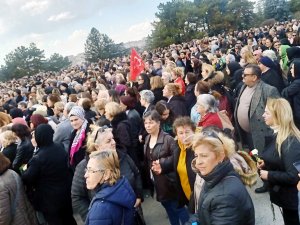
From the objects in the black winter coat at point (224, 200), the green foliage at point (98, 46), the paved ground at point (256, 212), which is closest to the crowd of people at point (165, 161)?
the black winter coat at point (224, 200)

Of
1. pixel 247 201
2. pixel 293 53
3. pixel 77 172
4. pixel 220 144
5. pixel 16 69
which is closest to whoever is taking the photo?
pixel 247 201

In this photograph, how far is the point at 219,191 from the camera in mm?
2441

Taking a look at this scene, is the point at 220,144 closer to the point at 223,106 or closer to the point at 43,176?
the point at 43,176

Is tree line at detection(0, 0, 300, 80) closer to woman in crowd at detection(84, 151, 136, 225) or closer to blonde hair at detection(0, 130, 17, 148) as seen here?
blonde hair at detection(0, 130, 17, 148)

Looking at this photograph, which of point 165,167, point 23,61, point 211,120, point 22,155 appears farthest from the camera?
point 23,61

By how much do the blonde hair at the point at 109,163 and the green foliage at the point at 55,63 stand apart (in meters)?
63.9

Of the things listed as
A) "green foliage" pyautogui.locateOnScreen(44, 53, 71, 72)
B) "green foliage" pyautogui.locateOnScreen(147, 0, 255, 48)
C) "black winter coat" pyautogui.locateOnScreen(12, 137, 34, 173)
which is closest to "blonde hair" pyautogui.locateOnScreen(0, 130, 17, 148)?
"black winter coat" pyautogui.locateOnScreen(12, 137, 34, 173)

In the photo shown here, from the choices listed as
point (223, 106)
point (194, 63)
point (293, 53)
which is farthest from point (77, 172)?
point (194, 63)

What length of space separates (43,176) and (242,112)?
9.79ft

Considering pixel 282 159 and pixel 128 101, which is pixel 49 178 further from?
pixel 282 159

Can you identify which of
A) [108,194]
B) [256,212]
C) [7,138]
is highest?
[7,138]

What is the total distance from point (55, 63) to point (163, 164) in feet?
215

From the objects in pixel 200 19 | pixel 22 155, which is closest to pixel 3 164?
pixel 22 155

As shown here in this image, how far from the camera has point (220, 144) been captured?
277 centimetres
